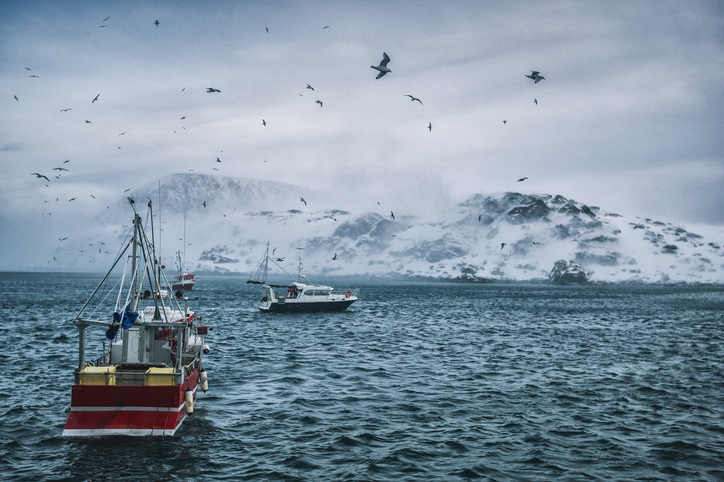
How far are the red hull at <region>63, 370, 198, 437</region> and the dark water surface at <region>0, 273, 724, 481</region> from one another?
543mm

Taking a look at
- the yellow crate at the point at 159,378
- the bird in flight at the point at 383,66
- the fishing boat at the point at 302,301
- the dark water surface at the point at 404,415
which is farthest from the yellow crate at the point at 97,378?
the fishing boat at the point at 302,301

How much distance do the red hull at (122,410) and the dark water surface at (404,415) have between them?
54 centimetres

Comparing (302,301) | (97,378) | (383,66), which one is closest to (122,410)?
(97,378)

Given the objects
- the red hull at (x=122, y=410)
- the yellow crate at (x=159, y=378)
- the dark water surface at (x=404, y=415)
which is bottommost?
the dark water surface at (x=404, y=415)

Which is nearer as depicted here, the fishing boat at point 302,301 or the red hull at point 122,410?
the red hull at point 122,410

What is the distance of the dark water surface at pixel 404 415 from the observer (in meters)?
17.7

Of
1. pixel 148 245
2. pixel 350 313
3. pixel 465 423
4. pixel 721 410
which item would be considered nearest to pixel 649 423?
pixel 721 410

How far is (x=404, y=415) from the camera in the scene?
941 inches

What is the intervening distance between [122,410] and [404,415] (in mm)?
11586

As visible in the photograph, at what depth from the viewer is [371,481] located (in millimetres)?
16797

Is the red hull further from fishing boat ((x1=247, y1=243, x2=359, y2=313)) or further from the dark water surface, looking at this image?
fishing boat ((x1=247, y1=243, x2=359, y2=313))

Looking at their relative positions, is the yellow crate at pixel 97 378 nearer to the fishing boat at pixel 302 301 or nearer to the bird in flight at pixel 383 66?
the bird in flight at pixel 383 66

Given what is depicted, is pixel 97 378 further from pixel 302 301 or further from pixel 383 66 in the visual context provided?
pixel 302 301

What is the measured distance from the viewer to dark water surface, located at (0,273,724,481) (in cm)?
1769
